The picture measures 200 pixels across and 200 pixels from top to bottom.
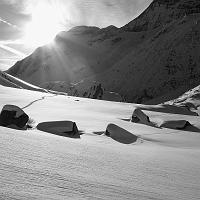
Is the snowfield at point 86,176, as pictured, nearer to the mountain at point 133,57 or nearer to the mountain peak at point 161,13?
the mountain at point 133,57

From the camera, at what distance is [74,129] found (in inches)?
270

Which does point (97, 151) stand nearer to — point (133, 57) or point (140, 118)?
point (140, 118)

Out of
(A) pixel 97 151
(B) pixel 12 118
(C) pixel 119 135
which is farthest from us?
(B) pixel 12 118

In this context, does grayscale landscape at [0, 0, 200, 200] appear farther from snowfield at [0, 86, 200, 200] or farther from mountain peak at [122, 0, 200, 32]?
mountain peak at [122, 0, 200, 32]

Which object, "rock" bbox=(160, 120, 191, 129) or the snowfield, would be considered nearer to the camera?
the snowfield

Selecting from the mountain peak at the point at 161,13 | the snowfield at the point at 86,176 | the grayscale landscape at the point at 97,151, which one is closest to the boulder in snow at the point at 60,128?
Result: the grayscale landscape at the point at 97,151

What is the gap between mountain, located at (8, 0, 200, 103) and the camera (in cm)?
9950

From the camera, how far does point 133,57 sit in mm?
118875

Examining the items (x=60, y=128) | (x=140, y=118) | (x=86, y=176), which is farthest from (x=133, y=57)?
(x=86, y=176)

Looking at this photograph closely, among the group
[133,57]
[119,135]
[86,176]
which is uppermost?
[133,57]

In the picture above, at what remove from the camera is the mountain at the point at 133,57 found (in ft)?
326

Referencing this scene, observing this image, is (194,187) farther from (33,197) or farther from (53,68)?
(53,68)

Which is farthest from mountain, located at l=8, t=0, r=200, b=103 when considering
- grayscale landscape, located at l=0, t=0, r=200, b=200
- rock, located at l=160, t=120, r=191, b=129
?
rock, located at l=160, t=120, r=191, b=129

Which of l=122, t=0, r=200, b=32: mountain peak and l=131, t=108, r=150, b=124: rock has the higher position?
l=122, t=0, r=200, b=32: mountain peak
